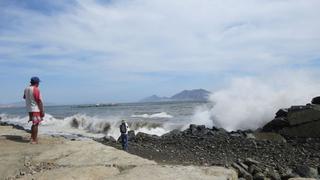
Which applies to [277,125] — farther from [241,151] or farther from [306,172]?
[306,172]

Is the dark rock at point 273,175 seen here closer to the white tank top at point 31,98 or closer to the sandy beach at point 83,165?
the white tank top at point 31,98

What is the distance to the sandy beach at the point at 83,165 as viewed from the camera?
480cm

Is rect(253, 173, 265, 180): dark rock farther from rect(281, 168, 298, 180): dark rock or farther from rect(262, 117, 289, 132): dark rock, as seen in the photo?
rect(262, 117, 289, 132): dark rock

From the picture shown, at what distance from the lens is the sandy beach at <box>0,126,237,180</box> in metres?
4.80

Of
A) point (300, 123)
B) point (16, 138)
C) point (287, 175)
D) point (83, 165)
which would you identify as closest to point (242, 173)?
point (287, 175)

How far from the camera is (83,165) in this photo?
5.38m

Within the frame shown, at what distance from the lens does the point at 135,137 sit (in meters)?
21.5

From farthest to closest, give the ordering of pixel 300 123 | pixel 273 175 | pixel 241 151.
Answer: pixel 300 123, pixel 241 151, pixel 273 175

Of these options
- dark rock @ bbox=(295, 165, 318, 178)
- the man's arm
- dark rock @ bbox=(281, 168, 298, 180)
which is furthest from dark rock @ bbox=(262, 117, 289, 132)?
the man's arm

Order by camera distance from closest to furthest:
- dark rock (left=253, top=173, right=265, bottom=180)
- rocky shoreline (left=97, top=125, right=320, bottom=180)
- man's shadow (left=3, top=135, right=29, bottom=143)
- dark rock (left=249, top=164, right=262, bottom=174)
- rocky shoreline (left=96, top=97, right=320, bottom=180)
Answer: man's shadow (left=3, top=135, right=29, bottom=143)
dark rock (left=253, top=173, right=265, bottom=180)
dark rock (left=249, top=164, right=262, bottom=174)
rocky shoreline (left=97, top=125, right=320, bottom=180)
rocky shoreline (left=96, top=97, right=320, bottom=180)

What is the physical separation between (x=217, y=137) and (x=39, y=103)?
13621 mm

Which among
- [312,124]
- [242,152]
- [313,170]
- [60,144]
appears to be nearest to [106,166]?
[60,144]

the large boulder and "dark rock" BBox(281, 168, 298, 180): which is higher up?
the large boulder

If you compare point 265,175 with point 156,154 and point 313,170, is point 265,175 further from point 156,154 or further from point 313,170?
point 156,154
